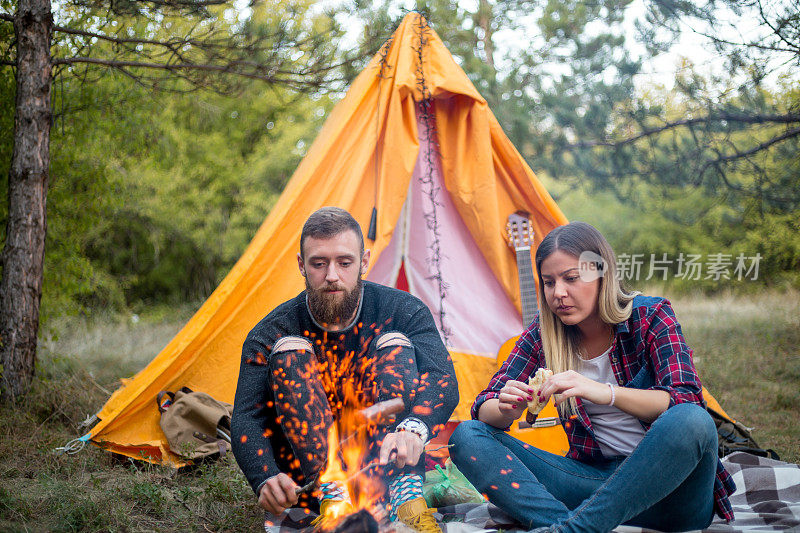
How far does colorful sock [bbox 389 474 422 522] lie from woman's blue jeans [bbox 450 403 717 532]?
163mm

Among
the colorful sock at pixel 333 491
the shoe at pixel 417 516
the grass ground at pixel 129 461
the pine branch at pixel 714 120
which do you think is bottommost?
the grass ground at pixel 129 461

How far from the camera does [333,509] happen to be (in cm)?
202

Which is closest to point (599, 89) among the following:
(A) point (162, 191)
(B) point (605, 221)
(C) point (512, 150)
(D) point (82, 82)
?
(C) point (512, 150)

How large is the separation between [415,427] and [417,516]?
0.28 metres

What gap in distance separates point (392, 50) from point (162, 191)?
8.56 meters

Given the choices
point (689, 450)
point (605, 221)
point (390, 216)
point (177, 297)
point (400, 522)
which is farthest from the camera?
point (605, 221)

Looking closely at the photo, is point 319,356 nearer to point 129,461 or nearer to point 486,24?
point 129,461

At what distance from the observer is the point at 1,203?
167 inches

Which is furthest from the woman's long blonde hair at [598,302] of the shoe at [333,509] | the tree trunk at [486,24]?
the tree trunk at [486,24]

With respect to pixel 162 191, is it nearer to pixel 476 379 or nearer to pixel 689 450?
pixel 476 379

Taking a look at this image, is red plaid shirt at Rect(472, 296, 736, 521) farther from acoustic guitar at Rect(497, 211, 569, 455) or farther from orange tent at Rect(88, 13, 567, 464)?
orange tent at Rect(88, 13, 567, 464)

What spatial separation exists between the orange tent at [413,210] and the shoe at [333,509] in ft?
5.54

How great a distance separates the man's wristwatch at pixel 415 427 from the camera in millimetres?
2109

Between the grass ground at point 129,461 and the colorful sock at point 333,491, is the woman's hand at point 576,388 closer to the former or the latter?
the colorful sock at point 333,491
